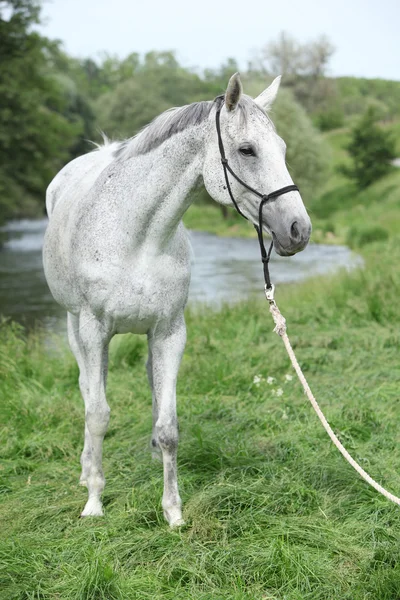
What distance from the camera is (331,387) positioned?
6062mm

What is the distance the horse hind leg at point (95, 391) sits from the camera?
3773mm

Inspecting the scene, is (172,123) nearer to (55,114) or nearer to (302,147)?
(55,114)

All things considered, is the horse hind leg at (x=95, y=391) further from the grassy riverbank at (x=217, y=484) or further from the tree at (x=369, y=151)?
the tree at (x=369, y=151)

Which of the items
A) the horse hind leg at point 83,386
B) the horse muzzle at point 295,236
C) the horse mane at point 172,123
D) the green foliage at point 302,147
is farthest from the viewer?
the green foliage at point 302,147

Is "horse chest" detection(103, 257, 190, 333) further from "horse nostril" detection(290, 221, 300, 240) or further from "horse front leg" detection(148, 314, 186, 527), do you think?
"horse nostril" detection(290, 221, 300, 240)

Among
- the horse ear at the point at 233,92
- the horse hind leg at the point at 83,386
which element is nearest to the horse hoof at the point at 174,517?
the horse hind leg at the point at 83,386

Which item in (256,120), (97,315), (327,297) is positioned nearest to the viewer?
(256,120)

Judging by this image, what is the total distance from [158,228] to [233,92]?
0.87m

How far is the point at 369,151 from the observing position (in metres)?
38.8

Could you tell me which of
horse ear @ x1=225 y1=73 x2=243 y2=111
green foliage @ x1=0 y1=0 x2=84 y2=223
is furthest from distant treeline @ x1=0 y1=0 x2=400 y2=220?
horse ear @ x1=225 y1=73 x2=243 y2=111

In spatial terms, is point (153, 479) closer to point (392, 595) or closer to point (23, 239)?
point (392, 595)

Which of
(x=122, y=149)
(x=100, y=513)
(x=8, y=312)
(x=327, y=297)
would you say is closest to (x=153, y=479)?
(x=100, y=513)

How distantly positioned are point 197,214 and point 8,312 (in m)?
27.0

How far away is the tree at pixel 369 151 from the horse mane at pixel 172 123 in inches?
1462
